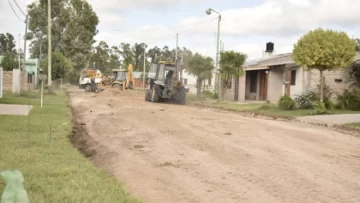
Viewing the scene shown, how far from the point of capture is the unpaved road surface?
6.91 meters

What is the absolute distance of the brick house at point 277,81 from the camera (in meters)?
30.2

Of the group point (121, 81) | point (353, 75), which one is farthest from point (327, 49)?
point (121, 81)

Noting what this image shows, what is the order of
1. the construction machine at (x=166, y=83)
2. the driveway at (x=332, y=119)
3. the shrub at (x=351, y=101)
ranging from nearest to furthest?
the driveway at (x=332, y=119) → the shrub at (x=351, y=101) → the construction machine at (x=166, y=83)

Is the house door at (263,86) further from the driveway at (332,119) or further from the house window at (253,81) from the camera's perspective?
the driveway at (332,119)

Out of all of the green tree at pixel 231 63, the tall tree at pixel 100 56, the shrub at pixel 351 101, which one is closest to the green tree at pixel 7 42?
the tall tree at pixel 100 56

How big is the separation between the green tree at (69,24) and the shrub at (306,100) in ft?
156

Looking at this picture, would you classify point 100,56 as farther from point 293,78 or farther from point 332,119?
point 332,119

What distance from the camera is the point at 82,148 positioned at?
37.3ft

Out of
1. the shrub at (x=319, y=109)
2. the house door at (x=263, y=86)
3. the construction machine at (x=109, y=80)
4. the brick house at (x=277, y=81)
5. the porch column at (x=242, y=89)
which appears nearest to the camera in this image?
the shrub at (x=319, y=109)

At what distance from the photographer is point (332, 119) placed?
65.7 ft

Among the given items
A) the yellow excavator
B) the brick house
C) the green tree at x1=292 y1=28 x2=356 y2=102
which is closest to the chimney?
the brick house

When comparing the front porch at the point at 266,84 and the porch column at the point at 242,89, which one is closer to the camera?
the front porch at the point at 266,84

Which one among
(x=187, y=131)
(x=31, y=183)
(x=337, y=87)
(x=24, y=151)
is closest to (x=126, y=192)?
(x=31, y=183)

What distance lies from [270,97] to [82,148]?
28.4 metres
